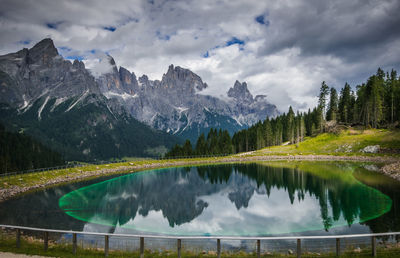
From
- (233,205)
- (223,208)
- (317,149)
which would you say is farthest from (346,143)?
(223,208)

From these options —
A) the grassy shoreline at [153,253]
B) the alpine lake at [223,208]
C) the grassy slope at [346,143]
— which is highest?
the grassy slope at [346,143]

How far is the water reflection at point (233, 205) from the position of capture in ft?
88.1

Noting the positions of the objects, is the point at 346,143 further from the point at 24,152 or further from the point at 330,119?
the point at 24,152

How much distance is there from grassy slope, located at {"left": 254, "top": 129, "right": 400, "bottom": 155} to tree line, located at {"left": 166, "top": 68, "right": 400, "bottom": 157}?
8.80 metres

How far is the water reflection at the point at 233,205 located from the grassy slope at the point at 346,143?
44.4 m

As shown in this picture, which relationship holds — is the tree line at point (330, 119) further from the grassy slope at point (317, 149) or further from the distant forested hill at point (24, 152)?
the distant forested hill at point (24, 152)

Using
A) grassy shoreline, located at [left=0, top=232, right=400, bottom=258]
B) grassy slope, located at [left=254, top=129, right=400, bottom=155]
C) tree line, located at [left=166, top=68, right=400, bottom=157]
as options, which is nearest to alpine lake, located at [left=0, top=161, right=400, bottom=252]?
grassy shoreline, located at [left=0, top=232, right=400, bottom=258]

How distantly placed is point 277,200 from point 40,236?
31.0m

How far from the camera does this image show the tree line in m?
98.9

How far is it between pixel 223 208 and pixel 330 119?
118 m

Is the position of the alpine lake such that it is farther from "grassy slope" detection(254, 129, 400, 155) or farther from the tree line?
the tree line

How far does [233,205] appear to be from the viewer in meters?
36.8

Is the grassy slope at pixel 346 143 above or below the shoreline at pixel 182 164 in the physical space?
above

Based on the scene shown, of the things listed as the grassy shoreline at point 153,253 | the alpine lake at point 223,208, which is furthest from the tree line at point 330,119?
the grassy shoreline at point 153,253
